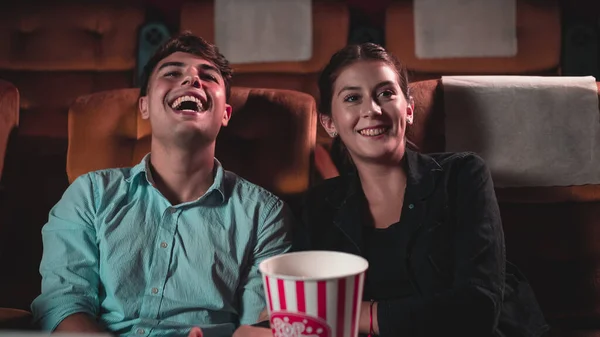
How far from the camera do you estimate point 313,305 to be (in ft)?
1.95

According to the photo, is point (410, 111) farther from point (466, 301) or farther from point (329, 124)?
point (466, 301)

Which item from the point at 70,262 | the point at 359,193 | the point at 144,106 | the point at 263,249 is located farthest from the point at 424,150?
the point at 70,262

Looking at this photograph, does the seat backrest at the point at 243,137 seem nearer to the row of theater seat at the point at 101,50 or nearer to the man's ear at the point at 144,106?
the man's ear at the point at 144,106

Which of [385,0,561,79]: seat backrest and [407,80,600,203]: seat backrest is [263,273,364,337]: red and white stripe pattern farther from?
[385,0,561,79]: seat backrest

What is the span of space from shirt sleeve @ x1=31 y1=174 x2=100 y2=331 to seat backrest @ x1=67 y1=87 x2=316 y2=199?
274mm

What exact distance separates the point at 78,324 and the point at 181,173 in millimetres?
396

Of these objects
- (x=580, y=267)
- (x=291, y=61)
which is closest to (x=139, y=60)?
(x=291, y=61)

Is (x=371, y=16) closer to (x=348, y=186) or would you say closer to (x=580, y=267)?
(x=348, y=186)

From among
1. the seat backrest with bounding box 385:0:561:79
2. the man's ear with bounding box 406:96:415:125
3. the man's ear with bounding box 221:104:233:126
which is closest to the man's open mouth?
the man's ear with bounding box 221:104:233:126

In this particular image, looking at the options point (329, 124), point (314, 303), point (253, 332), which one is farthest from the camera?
point (329, 124)

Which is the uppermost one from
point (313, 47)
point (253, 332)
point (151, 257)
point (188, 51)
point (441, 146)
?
point (313, 47)

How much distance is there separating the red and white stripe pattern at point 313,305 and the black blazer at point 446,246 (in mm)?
440

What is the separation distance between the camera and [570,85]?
1.44 metres

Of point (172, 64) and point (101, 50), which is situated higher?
point (101, 50)
